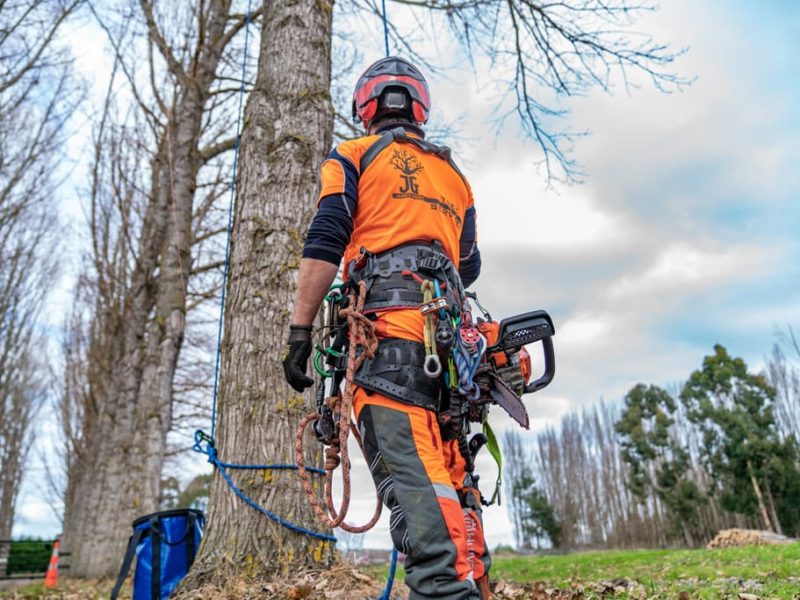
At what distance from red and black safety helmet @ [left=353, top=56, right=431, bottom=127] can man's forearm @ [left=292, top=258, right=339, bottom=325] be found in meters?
1.00

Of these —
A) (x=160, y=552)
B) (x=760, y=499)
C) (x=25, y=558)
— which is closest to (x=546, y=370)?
(x=160, y=552)

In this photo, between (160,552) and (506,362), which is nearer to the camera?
(506,362)

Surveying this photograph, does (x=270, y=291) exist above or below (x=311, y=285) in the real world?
above

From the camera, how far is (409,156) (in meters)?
3.16

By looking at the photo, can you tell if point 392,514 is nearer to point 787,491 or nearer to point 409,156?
point 409,156

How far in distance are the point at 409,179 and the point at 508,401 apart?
1183 mm

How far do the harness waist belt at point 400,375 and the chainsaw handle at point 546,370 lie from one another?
1.77 ft

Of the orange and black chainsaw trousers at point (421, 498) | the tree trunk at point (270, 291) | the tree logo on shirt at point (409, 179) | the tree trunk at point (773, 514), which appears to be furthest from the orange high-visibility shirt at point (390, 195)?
the tree trunk at point (773, 514)

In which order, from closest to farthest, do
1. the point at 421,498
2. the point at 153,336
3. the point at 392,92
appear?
the point at 421,498 < the point at 392,92 < the point at 153,336

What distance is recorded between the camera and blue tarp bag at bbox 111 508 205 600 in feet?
13.7

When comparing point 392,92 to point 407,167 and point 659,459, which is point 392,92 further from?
point 659,459

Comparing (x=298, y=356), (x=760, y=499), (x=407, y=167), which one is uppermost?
(x=407, y=167)

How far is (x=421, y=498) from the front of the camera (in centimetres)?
244

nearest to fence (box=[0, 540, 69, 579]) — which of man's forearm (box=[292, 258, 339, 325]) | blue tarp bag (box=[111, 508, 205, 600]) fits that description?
blue tarp bag (box=[111, 508, 205, 600])
